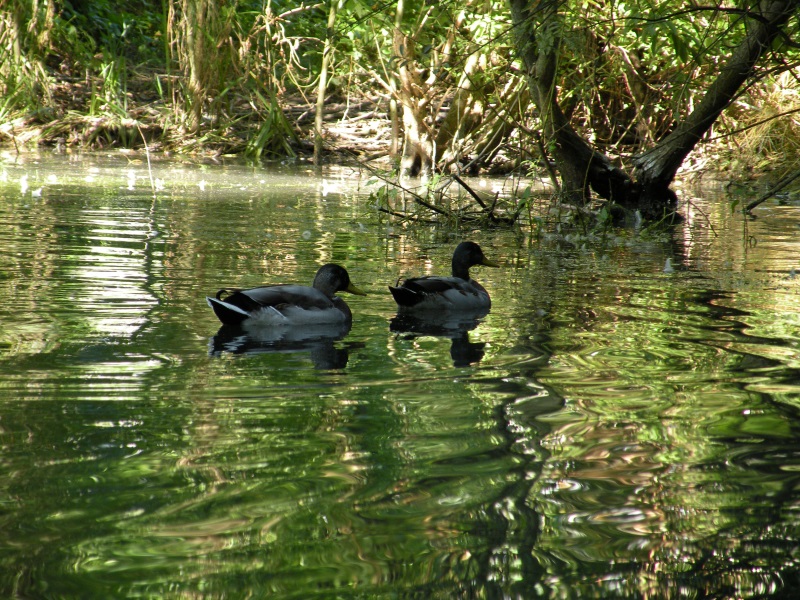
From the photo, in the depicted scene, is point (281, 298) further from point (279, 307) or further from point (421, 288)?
point (421, 288)

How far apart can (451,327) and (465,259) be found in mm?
1402

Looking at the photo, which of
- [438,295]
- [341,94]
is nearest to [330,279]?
[438,295]

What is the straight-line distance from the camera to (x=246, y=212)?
11.7 meters

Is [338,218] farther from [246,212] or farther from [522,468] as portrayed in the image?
[522,468]

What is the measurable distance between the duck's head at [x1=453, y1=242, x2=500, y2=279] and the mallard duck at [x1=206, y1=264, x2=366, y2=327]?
4.80ft

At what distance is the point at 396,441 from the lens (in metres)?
3.77

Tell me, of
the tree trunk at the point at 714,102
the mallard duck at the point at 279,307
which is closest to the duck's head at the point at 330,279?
the mallard duck at the point at 279,307

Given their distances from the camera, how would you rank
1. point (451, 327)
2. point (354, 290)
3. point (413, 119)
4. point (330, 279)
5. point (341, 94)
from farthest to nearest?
1. point (341, 94)
2. point (413, 119)
3. point (354, 290)
4. point (330, 279)
5. point (451, 327)

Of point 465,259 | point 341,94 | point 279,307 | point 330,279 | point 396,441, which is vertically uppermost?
point 341,94

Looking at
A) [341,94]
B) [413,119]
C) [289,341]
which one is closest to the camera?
[289,341]

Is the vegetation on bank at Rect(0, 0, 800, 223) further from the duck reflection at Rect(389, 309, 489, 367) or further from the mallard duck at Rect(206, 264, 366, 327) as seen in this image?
the mallard duck at Rect(206, 264, 366, 327)

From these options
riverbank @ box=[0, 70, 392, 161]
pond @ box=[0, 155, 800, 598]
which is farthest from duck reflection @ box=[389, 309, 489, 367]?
riverbank @ box=[0, 70, 392, 161]

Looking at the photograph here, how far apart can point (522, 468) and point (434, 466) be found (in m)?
0.30

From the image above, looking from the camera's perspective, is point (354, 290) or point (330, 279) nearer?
point (330, 279)
